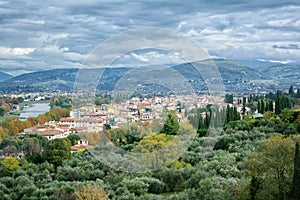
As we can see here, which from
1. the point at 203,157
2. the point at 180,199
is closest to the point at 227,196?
the point at 180,199

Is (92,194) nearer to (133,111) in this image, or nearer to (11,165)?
(133,111)

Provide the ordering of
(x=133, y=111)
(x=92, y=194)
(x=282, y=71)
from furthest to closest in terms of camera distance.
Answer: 1. (x=282, y=71)
2. (x=133, y=111)
3. (x=92, y=194)

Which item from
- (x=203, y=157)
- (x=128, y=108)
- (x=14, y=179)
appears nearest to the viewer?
(x=14, y=179)

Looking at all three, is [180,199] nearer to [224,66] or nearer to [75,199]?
[75,199]

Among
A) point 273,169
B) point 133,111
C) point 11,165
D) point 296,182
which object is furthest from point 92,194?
point 11,165

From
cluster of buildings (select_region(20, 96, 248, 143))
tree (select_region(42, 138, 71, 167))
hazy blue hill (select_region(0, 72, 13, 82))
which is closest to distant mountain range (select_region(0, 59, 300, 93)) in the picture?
hazy blue hill (select_region(0, 72, 13, 82))

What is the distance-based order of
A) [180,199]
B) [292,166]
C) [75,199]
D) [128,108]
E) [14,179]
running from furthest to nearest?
[128,108], [14,179], [75,199], [180,199], [292,166]

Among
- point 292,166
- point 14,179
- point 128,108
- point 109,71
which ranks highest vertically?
point 109,71

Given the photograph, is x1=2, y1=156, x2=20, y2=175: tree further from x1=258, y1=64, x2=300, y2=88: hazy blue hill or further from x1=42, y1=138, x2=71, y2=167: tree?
x1=258, y1=64, x2=300, y2=88: hazy blue hill
